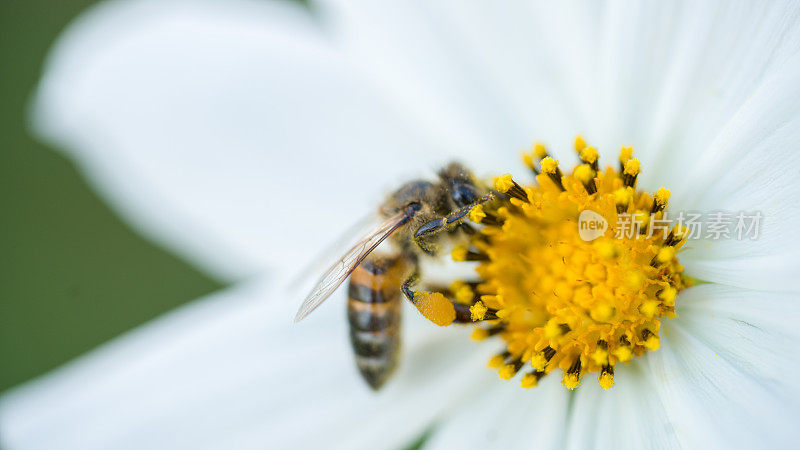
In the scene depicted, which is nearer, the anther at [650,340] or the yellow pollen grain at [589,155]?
the anther at [650,340]

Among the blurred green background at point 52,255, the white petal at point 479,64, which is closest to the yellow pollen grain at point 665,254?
the white petal at point 479,64

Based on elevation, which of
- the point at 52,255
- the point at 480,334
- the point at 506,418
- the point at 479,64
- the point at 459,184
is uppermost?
the point at 479,64

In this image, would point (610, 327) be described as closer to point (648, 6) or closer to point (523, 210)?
point (523, 210)

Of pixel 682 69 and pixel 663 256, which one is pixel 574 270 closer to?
pixel 663 256

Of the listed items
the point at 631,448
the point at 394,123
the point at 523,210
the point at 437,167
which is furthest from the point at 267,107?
the point at 631,448

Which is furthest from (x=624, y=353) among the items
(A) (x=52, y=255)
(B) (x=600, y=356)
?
(A) (x=52, y=255)

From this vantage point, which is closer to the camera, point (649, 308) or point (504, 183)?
point (649, 308)

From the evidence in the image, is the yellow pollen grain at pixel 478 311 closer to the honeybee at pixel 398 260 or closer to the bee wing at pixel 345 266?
the honeybee at pixel 398 260

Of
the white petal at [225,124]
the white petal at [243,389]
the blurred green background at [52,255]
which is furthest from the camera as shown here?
the blurred green background at [52,255]
